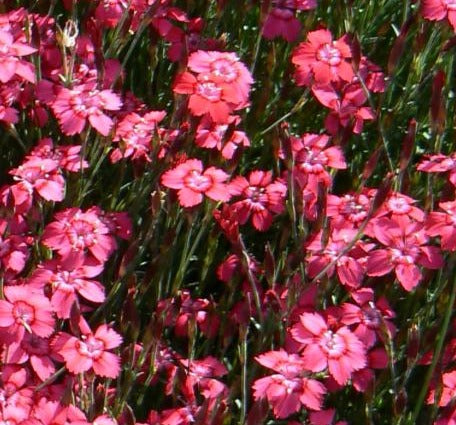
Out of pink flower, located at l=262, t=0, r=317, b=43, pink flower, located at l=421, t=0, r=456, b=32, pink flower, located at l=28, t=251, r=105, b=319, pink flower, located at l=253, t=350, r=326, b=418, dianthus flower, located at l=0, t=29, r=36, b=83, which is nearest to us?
pink flower, located at l=253, t=350, r=326, b=418

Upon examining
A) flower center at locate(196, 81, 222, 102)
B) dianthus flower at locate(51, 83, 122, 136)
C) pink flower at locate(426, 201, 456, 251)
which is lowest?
pink flower at locate(426, 201, 456, 251)

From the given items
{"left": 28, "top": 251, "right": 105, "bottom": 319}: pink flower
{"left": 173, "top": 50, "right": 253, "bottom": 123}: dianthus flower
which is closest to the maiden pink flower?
{"left": 173, "top": 50, "right": 253, "bottom": 123}: dianthus flower

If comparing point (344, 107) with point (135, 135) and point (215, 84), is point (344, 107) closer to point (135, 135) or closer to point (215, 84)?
point (215, 84)

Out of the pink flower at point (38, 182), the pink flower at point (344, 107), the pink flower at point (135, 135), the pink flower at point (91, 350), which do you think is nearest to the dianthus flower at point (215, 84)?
the pink flower at point (135, 135)

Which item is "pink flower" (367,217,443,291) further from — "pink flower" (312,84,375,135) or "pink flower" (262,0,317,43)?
"pink flower" (262,0,317,43)

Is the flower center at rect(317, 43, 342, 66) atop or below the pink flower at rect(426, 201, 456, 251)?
atop

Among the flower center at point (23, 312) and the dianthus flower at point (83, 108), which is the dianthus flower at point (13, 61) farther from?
the flower center at point (23, 312)

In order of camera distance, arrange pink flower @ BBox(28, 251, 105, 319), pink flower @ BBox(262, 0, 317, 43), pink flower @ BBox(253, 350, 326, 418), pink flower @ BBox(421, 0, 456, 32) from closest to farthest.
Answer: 1. pink flower @ BBox(253, 350, 326, 418)
2. pink flower @ BBox(28, 251, 105, 319)
3. pink flower @ BBox(421, 0, 456, 32)
4. pink flower @ BBox(262, 0, 317, 43)
